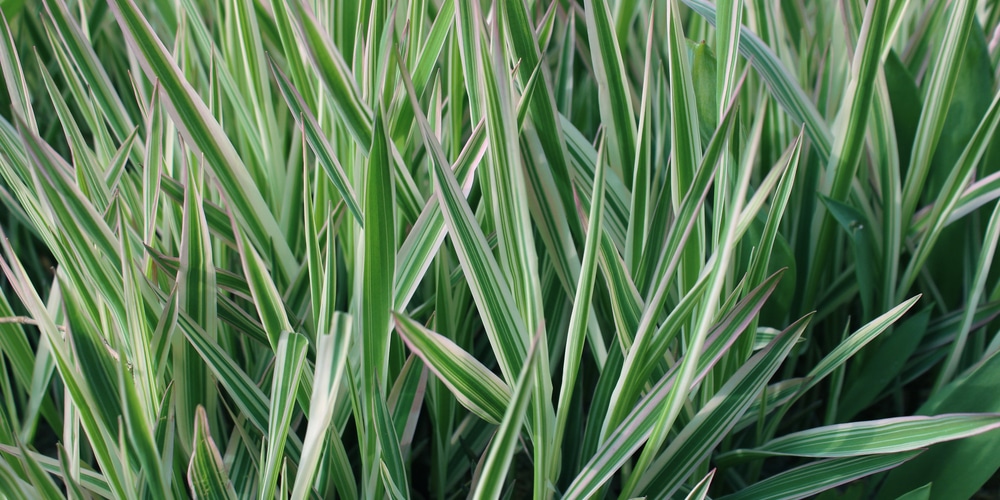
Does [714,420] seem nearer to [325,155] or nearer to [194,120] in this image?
[325,155]

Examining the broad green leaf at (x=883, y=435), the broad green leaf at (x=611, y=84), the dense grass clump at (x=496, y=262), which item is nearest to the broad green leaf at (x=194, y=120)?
the dense grass clump at (x=496, y=262)

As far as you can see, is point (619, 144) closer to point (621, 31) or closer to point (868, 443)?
point (621, 31)

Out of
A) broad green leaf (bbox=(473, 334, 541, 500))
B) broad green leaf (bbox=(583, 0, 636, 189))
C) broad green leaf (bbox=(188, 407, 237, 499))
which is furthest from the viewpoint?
broad green leaf (bbox=(583, 0, 636, 189))

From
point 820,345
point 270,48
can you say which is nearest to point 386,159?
point 270,48

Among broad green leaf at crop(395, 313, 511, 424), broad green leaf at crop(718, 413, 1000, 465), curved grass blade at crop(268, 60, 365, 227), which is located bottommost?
broad green leaf at crop(718, 413, 1000, 465)

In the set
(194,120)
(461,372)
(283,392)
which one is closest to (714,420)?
(461,372)

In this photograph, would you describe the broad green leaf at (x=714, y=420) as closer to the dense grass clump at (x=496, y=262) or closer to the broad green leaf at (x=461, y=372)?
the dense grass clump at (x=496, y=262)

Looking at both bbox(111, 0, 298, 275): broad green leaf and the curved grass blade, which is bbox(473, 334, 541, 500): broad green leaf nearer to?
the curved grass blade

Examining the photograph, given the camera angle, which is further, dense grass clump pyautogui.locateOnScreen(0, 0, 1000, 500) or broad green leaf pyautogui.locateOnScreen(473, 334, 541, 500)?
dense grass clump pyautogui.locateOnScreen(0, 0, 1000, 500)

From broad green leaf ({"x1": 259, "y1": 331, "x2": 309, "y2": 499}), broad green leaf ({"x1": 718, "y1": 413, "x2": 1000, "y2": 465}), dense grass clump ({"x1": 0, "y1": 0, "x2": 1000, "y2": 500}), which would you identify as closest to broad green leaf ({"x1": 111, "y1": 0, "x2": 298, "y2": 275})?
dense grass clump ({"x1": 0, "y1": 0, "x2": 1000, "y2": 500})

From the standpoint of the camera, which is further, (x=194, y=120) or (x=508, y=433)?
(x=194, y=120)
